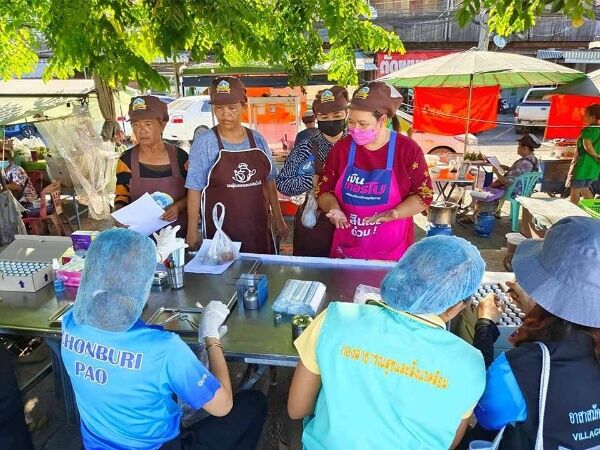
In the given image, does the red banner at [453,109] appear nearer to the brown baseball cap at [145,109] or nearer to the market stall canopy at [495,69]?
the market stall canopy at [495,69]

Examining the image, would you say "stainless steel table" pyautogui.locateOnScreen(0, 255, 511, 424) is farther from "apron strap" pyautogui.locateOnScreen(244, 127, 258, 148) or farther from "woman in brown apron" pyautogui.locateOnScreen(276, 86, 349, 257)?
"apron strap" pyautogui.locateOnScreen(244, 127, 258, 148)

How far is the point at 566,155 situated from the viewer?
27.2 feet

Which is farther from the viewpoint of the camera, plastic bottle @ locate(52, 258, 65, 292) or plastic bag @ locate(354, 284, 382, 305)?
plastic bottle @ locate(52, 258, 65, 292)

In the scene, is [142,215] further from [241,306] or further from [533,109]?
[533,109]

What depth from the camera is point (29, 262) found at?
8.57 feet

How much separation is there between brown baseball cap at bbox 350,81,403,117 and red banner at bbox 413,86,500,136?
5.89 metres

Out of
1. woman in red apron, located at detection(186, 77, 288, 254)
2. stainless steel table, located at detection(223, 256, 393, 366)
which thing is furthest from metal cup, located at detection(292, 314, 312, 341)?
woman in red apron, located at detection(186, 77, 288, 254)

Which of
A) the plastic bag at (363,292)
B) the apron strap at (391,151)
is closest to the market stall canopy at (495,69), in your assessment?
the apron strap at (391,151)

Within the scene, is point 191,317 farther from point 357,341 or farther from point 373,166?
point 373,166

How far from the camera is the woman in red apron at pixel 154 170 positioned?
9.91ft

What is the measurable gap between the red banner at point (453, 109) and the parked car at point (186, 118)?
5780mm

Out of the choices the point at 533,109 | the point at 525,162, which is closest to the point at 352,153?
the point at 525,162

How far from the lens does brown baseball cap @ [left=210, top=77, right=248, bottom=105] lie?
9.60 ft

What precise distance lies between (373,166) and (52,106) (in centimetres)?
714
